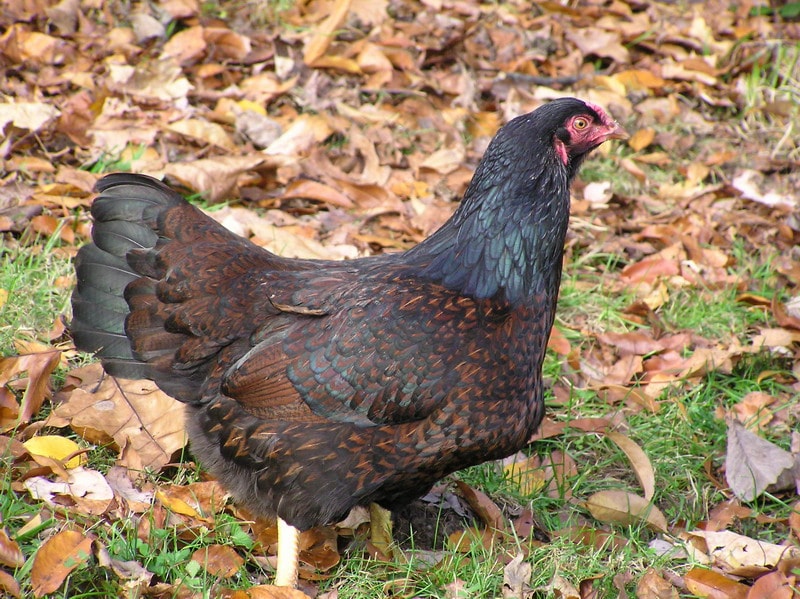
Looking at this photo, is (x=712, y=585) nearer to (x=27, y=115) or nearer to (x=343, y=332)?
(x=343, y=332)

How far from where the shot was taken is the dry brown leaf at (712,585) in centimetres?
297

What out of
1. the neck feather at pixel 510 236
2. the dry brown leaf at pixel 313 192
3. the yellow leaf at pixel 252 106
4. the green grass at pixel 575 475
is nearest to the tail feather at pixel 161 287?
the green grass at pixel 575 475

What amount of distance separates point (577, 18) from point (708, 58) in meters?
1.06

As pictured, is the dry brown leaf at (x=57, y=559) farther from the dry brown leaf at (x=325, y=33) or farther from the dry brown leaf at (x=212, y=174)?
the dry brown leaf at (x=325, y=33)

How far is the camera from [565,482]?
3604 mm

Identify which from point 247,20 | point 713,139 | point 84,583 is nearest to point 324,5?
point 247,20

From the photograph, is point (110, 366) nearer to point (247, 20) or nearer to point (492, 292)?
point (492, 292)

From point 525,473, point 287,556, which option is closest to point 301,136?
point 525,473

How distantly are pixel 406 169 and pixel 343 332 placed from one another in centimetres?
264

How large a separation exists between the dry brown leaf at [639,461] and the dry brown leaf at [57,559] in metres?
2.13

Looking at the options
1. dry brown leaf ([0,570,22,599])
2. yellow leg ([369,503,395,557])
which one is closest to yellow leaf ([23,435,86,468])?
dry brown leaf ([0,570,22,599])

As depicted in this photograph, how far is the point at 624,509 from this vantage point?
3418 mm

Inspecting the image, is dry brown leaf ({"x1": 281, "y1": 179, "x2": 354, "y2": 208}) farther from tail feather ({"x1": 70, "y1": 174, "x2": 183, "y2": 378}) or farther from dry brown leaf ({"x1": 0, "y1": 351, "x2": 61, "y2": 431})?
dry brown leaf ({"x1": 0, "y1": 351, "x2": 61, "y2": 431})

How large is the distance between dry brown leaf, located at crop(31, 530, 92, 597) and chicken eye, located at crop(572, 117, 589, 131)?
222cm
